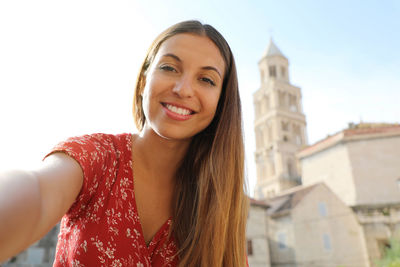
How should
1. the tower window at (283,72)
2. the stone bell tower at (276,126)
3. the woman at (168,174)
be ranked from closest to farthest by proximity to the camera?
1. the woman at (168,174)
2. the stone bell tower at (276,126)
3. the tower window at (283,72)

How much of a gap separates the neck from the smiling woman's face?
0.10 metres

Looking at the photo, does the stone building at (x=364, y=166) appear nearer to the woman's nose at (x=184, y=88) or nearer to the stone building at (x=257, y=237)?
the stone building at (x=257, y=237)

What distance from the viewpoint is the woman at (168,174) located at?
122cm

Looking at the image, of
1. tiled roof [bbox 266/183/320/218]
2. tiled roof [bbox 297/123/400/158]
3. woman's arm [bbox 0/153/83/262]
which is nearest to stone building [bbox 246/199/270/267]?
tiled roof [bbox 266/183/320/218]

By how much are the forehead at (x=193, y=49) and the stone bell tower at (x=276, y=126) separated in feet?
139

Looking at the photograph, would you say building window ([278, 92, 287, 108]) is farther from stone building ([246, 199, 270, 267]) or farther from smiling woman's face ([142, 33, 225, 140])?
smiling woman's face ([142, 33, 225, 140])

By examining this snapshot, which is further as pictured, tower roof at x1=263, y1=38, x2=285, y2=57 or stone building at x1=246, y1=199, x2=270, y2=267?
tower roof at x1=263, y1=38, x2=285, y2=57

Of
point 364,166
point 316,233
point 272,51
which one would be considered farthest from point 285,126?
point 316,233

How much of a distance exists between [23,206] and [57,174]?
0.66 ft

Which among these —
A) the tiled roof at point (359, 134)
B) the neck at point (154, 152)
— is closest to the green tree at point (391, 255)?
the tiled roof at point (359, 134)

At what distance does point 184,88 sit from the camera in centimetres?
146

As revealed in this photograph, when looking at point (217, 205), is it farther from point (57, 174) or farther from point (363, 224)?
point (363, 224)

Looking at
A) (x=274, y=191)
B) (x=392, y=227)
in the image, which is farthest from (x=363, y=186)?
(x=274, y=191)

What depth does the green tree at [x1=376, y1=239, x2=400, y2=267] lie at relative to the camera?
Answer: 20.2 metres
